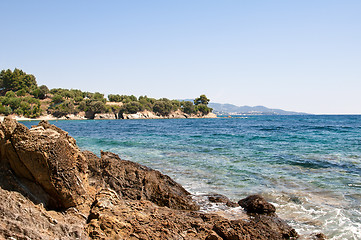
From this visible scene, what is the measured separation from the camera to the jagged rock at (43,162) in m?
4.60

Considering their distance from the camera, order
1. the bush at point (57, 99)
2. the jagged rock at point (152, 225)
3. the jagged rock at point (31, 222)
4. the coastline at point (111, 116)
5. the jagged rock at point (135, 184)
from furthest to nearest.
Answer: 1. the bush at point (57, 99)
2. the coastline at point (111, 116)
3. the jagged rock at point (135, 184)
4. the jagged rock at point (152, 225)
5. the jagged rock at point (31, 222)

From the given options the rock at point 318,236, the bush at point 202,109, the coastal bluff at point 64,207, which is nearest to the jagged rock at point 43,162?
the coastal bluff at point 64,207

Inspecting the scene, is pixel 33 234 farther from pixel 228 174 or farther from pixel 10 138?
pixel 228 174

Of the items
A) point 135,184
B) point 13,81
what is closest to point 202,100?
point 13,81

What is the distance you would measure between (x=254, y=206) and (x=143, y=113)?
116m

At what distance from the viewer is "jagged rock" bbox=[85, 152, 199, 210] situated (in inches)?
277

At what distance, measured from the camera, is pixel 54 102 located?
101250mm

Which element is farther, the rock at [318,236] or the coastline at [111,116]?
the coastline at [111,116]

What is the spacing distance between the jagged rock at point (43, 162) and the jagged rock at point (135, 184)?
6.90ft

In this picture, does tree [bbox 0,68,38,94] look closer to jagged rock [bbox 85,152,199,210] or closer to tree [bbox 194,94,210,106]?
tree [bbox 194,94,210,106]

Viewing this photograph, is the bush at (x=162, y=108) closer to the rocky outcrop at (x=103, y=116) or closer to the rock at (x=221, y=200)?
the rocky outcrop at (x=103, y=116)

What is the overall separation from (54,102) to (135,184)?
107 metres

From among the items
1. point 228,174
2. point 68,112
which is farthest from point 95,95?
point 228,174

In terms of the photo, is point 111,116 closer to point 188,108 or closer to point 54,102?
point 54,102
